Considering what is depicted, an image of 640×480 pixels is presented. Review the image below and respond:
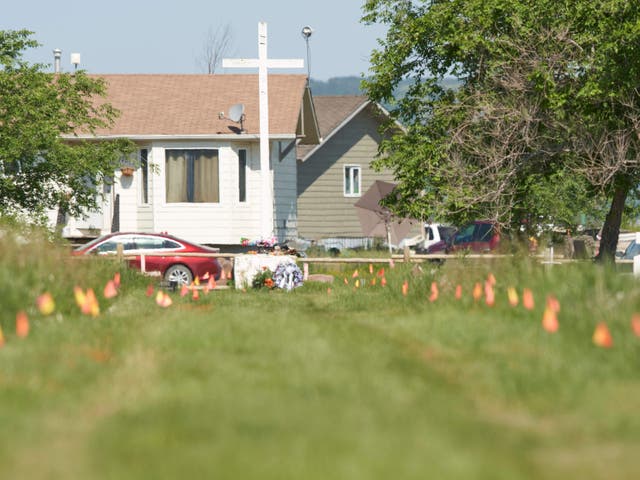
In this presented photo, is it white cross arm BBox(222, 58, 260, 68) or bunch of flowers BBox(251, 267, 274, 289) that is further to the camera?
white cross arm BBox(222, 58, 260, 68)

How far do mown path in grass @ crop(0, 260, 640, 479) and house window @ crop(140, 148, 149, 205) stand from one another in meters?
22.1

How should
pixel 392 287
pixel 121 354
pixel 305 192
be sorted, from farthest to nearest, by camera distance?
pixel 305 192, pixel 392 287, pixel 121 354

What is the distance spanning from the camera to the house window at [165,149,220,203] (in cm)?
3369

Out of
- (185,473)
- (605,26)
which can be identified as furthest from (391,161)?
(185,473)

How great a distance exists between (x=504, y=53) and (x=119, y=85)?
55.0 feet

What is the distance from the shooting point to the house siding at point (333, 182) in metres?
43.7

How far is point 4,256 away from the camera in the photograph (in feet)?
47.8

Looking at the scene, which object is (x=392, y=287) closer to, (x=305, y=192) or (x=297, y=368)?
(x=297, y=368)

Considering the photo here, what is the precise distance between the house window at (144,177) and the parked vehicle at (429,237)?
13.9m

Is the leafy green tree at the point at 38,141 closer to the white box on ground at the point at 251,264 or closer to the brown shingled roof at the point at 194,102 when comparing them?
the brown shingled roof at the point at 194,102

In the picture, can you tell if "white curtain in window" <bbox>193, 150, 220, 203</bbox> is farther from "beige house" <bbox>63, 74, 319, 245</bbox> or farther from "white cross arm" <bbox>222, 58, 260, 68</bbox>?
"white cross arm" <bbox>222, 58, 260, 68</bbox>

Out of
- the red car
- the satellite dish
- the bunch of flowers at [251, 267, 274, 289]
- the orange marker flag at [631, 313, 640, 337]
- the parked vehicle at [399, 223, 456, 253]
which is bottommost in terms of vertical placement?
the orange marker flag at [631, 313, 640, 337]

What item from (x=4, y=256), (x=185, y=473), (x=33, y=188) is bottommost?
(x=185, y=473)

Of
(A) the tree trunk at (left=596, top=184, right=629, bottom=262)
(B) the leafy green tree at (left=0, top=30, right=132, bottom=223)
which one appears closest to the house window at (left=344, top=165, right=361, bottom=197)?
(B) the leafy green tree at (left=0, top=30, right=132, bottom=223)
